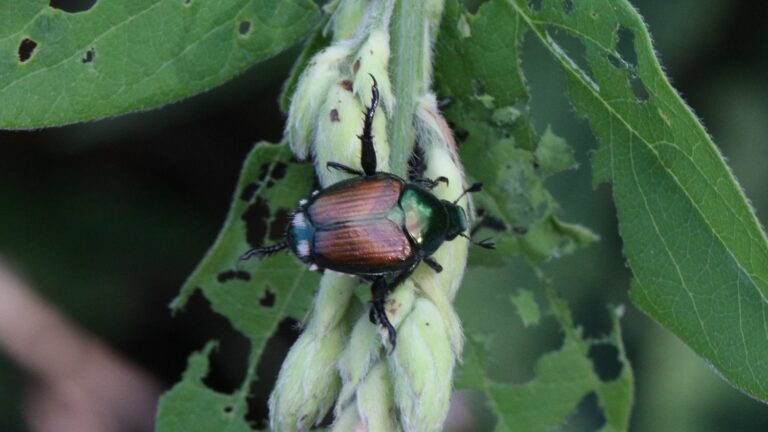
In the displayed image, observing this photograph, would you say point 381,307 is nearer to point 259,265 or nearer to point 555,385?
point 259,265

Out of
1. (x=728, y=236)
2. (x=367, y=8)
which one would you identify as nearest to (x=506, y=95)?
(x=367, y=8)

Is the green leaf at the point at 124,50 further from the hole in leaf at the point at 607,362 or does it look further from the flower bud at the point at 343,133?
the hole in leaf at the point at 607,362

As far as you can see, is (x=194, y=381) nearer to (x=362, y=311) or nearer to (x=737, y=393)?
(x=362, y=311)

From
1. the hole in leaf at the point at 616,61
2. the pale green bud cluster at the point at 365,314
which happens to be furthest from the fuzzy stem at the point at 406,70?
the hole in leaf at the point at 616,61

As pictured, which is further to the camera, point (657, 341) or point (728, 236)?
point (657, 341)

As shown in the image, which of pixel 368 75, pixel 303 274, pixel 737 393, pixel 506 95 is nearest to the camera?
pixel 368 75
